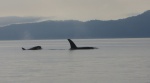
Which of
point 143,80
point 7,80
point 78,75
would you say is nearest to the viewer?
point 143,80

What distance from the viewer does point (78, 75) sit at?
40906mm

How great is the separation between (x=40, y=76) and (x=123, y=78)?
7416 millimetres

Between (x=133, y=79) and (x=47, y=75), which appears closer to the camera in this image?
(x=133, y=79)

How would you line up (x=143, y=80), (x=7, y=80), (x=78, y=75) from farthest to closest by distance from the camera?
(x=78, y=75)
(x=7, y=80)
(x=143, y=80)

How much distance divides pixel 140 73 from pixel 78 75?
539 centimetres

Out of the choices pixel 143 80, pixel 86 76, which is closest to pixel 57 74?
pixel 86 76

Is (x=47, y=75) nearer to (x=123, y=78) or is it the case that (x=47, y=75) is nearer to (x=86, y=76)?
(x=86, y=76)

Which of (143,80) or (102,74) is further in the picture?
(102,74)

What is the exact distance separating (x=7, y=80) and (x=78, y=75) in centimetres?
626

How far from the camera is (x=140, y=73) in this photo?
136 feet

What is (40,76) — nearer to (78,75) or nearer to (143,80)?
(78,75)

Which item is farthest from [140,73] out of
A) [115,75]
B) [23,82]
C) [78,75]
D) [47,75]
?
[23,82]

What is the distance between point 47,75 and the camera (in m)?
41.5

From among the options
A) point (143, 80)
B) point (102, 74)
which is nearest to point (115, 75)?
point (102, 74)
